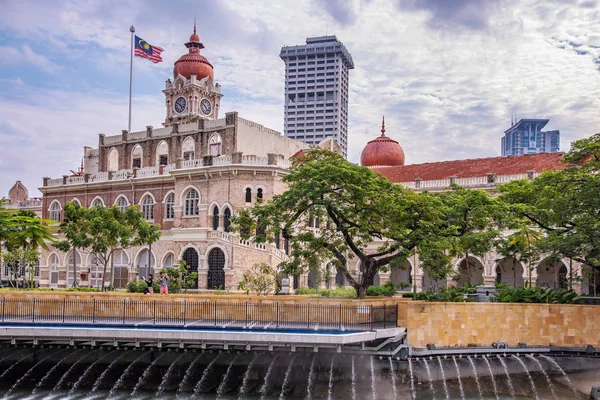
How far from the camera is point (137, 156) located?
192 feet

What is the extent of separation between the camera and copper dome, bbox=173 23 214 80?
2746 inches

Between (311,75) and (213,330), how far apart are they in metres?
154

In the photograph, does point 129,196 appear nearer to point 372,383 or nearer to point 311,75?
point 372,383

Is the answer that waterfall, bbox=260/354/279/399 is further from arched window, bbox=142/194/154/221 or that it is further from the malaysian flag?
the malaysian flag

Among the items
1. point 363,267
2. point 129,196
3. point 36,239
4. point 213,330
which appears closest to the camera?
point 213,330

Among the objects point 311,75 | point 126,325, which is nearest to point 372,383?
point 126,325

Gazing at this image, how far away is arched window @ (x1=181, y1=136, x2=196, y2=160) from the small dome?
17251 millimetres

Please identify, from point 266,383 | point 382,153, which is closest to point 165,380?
point 266,383

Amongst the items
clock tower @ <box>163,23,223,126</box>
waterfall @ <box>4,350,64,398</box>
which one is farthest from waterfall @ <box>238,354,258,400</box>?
clock tower @ <box>163,23,223,126</box>

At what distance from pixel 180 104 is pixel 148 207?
761 inches

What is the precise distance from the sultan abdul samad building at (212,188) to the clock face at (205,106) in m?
11.9

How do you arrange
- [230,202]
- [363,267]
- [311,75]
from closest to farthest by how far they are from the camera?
[363,267]
[230,202]
[311,75]

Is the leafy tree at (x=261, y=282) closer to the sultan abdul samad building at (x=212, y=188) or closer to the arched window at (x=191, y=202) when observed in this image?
the sultan abdul samad building at (x=212, y=188)

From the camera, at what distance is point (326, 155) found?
31.6m
